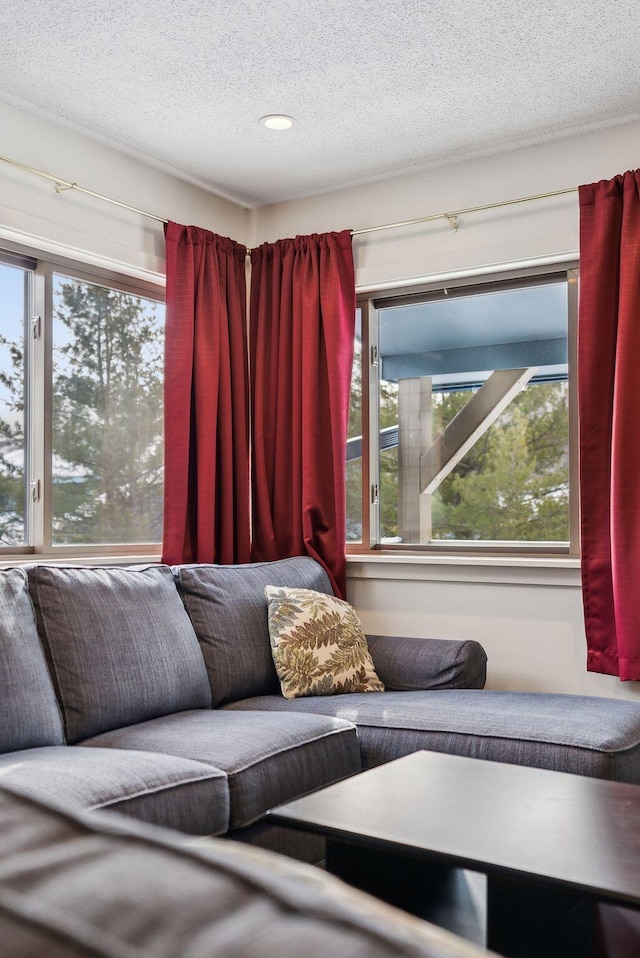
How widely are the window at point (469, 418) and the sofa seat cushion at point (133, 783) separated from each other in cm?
200

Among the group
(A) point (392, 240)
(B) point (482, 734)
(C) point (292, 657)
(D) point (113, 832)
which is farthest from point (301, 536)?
(D) point (113, 832)

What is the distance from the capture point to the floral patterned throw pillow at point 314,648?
3.26 m

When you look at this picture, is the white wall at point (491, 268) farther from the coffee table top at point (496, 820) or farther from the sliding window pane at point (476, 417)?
the coffee table top at point (496, 820)

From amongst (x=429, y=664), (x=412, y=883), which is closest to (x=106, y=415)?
(x=429, y=664)

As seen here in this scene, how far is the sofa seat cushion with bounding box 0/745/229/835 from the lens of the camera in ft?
6.49

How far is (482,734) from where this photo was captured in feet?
8.59

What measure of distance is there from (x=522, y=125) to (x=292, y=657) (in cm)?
225

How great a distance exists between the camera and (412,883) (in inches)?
74.8

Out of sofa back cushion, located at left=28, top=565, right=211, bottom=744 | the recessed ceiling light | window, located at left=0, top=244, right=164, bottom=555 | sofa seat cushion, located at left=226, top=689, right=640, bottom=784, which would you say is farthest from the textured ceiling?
sofa seat cushion, located at left=226, top=689, right=640, bottom=784

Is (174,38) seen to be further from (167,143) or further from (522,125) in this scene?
(522,125)

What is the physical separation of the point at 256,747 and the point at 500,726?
28.9 inches

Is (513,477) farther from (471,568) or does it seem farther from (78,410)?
(78,410)

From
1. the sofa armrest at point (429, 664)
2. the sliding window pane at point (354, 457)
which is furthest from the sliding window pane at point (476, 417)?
the sofa armrest at point (429, 664)

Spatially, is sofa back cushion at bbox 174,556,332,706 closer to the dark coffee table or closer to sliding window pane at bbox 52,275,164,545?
sliding window pane at bbox 52,275,164,545
